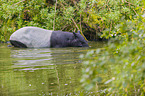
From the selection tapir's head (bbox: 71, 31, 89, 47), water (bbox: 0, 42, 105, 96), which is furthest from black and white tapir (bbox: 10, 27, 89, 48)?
water (bbox: 0, 42, 105, 96)

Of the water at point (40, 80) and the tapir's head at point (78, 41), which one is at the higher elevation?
the water at point (40, 80)

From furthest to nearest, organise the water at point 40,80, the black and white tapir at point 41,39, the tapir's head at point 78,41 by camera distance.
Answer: the black and white tapir at point 41,39 < the tapir's head at point 78,41 < the water at point 40,80

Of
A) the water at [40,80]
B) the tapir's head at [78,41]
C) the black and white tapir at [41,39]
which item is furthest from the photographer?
the black and white tapir at [41,39]

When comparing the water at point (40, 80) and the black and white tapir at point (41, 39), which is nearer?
the water at point (40, 80)

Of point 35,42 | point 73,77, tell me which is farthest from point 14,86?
point 35,42

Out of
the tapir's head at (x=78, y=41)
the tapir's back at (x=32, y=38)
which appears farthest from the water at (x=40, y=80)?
the tapir's back at (x=32, y=38)

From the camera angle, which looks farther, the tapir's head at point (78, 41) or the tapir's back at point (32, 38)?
the tapir's back at point (32, 38)

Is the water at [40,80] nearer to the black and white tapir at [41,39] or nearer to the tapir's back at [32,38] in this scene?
the black and white tapir at [41,39]

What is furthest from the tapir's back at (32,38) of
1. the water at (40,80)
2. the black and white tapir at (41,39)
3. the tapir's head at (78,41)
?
the water at (40,80)

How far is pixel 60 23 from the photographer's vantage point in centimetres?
1533

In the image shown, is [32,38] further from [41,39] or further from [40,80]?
[40,80]

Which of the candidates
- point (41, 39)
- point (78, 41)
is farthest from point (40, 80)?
point (41, 39)

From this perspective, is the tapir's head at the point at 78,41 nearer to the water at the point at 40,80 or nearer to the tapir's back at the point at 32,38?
the tapir's back at the point at 32,38

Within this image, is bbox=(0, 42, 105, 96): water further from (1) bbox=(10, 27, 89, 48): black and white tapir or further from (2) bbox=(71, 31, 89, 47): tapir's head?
(1) bbox=(10, 27, 89, 48): black and white tapir
